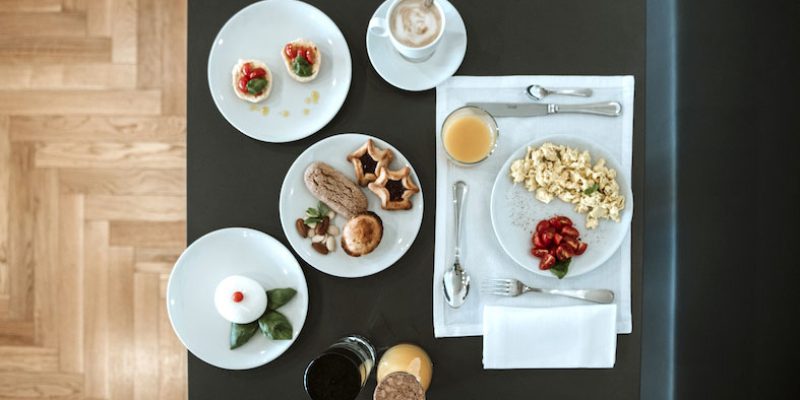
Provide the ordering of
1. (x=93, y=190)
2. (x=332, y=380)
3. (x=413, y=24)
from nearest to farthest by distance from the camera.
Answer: (x=332, y=380) < (x=413, y=24) < (x=93, y=190)

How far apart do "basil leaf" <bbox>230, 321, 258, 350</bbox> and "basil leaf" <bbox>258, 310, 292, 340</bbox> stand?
0.9 inches

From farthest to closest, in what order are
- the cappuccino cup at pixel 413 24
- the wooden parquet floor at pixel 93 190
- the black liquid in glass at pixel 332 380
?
the wooden parquet floor at pixel 93 190, the cappuccino cup at pixel 413 24, the black liquid in glass at pixel 332 380

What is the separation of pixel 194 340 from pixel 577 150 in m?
0.97

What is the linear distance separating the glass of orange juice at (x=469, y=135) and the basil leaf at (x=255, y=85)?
1.37 feet

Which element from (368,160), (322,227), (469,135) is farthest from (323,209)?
(469,135)

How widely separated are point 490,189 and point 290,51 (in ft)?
1.82

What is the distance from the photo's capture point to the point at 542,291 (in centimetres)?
130

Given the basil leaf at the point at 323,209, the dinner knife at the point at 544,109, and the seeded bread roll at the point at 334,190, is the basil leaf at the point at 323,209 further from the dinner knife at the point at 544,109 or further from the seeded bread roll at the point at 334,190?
the dinner knife at the point at 544,109

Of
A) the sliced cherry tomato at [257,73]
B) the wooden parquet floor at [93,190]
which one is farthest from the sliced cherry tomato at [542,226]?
the wooden parquet floor at [93,190]

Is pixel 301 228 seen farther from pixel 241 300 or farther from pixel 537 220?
pixel 537 220

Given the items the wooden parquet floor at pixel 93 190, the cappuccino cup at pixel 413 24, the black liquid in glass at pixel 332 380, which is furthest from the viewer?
the wooden parquet floor at pixel 93 190

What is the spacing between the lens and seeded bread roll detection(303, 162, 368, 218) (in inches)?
48.7

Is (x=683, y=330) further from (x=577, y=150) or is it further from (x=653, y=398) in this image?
(x=577, y=150)

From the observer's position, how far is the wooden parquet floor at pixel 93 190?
196 cm
